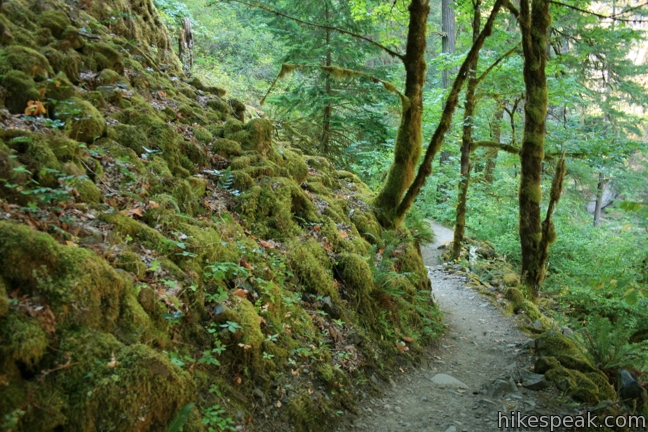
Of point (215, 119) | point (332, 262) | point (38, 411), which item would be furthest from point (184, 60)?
point (38, 411)

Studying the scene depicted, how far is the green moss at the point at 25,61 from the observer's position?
4598mm

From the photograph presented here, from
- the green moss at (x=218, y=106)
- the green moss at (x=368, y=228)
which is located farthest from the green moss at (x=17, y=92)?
the green moss at (x=368, y=228)

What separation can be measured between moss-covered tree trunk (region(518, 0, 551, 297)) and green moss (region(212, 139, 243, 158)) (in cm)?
590

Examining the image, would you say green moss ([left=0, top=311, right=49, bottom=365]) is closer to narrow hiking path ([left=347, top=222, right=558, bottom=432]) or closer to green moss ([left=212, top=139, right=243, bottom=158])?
narrow hiking path ([left=347, top=222, right=558, bottom=432])

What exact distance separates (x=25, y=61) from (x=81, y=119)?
1131 millimetres

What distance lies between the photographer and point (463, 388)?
533 cm

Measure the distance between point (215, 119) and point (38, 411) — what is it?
5.95m

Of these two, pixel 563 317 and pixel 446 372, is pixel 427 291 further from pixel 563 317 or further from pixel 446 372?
pixel 563 317

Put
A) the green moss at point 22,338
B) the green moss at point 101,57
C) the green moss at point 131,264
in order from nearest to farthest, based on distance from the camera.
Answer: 1. the green moss at point 22,338
2. the green moss at point 131,264
3. the green moss at point 101,57

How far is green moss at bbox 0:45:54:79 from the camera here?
15.1 ft

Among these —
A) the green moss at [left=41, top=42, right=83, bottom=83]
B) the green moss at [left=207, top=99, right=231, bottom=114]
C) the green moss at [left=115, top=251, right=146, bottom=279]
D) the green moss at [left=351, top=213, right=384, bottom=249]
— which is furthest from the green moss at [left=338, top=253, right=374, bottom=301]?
the green moss at [left=41, top=42, right=83, bottom=83]

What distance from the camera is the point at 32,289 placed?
2562 mm

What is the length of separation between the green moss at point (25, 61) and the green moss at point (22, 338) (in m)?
3.46

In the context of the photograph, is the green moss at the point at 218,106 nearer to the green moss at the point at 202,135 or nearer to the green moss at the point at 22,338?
the green moss at the point at 202,135
